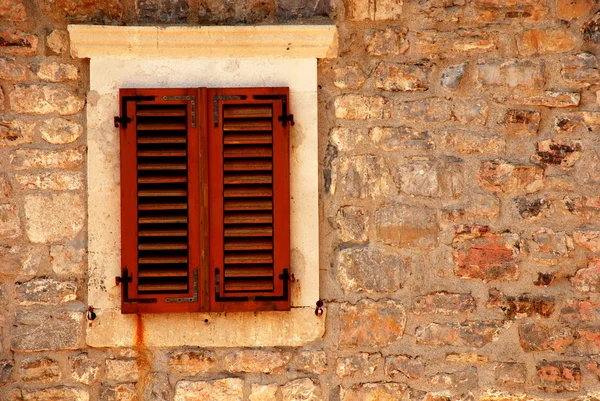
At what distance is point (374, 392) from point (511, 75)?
1817 millimetres

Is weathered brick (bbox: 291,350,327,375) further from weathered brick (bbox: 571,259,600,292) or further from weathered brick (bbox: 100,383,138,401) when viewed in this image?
weathered brick (bbox: 571,259,600,292)

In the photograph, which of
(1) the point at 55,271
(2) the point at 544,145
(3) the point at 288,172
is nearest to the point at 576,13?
(2) the point at 544,145

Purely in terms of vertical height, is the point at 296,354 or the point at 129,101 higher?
the point at 129,101

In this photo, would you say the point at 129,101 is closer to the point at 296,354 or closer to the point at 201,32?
the point at 201,32

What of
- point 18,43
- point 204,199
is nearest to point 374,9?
point 204,199

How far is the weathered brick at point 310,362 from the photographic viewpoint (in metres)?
3.77

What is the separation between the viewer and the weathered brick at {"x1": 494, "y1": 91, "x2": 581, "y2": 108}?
382 centimetres

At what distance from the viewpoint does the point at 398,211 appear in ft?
12.5

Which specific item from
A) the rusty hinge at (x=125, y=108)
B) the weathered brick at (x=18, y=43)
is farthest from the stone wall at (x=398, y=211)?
the rusty hinge at (x=125, y=108)

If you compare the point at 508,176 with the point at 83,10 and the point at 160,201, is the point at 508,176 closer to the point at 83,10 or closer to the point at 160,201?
the point at 160,201

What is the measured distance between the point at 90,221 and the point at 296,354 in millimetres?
1274

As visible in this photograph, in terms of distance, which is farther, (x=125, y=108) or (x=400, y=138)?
(x=400, y=138)

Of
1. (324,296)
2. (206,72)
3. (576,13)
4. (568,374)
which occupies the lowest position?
(568,374)

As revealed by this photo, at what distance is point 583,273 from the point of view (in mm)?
3797
